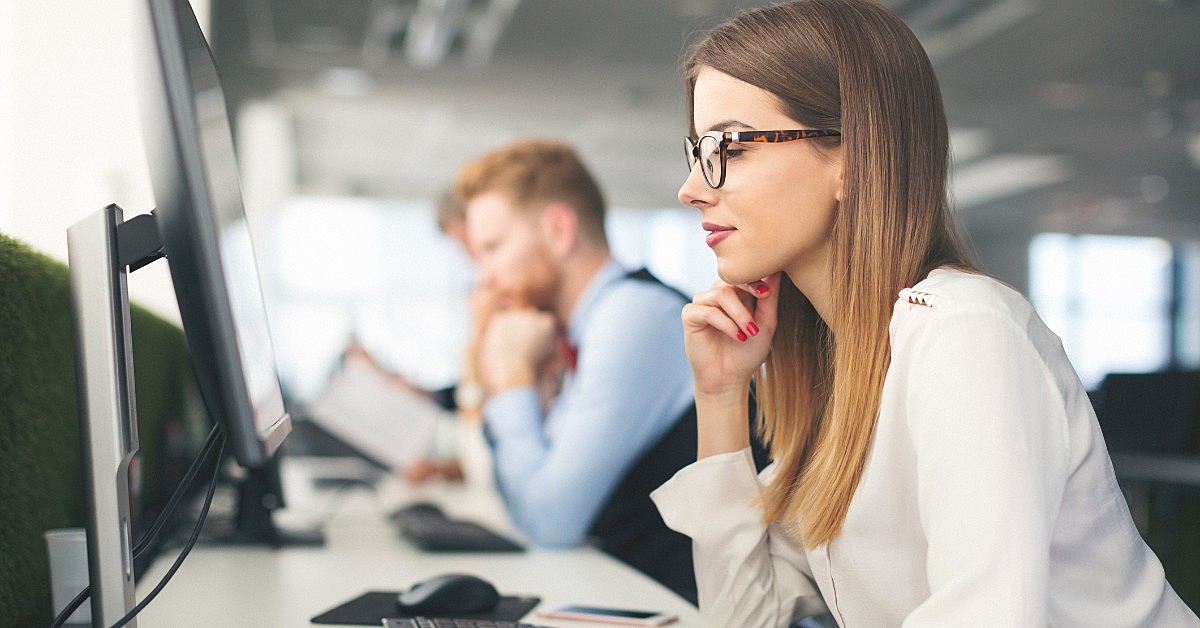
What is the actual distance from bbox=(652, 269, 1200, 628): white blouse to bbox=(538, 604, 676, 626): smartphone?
0.68 ft

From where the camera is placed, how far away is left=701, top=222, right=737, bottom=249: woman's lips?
1073 millimetres

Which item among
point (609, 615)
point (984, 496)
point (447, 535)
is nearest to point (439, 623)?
point (609, 615)

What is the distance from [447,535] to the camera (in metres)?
1.80

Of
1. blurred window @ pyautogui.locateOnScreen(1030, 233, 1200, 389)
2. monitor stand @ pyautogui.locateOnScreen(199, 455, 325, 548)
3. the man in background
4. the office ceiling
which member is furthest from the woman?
blurred window @ pyautogui.locateOnScreen(1030, 233, 1200, 389)

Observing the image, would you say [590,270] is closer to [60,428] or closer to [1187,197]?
[60,428]

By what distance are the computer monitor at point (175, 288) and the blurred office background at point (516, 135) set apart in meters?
0.65

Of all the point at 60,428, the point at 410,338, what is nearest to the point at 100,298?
the point at 60,428

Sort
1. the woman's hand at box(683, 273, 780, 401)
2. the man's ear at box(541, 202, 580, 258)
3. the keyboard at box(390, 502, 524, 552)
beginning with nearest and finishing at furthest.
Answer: the woman's hand at box(683, 273, 780, 401)
the keyboard at box(390, 502, 524, 552)
the man's ear at box(541, 202, 580, 258)

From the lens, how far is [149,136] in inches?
25.8

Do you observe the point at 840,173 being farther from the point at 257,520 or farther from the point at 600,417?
Answer: the point at 257,520

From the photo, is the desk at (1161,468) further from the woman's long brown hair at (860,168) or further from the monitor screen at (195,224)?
the monitor screen at (195,224)

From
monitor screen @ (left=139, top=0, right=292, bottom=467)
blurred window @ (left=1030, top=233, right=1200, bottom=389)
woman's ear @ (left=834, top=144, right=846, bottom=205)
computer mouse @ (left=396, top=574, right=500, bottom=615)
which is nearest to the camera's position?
monitor screen @ (left=139, top=0, right=292, bottom=467)

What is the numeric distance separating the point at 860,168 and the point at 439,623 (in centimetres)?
65

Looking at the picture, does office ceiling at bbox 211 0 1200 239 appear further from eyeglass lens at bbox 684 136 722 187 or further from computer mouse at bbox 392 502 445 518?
eyeglass lens at bbox 684 136 722 187
